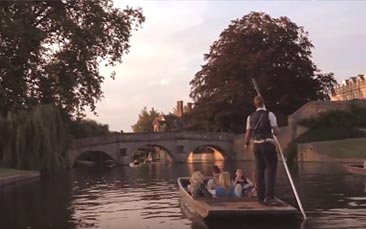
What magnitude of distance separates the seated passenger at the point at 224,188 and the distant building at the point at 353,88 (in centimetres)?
10592

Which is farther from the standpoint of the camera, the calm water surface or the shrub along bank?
the shrub along bank

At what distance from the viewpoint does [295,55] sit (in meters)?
71.5

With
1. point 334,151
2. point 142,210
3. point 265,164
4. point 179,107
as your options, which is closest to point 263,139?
point 265,164

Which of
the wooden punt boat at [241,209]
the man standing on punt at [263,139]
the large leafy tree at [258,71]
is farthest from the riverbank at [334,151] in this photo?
the man standing on punt at [263,139]

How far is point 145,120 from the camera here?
438 feet

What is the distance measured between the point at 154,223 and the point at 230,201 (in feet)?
5.45

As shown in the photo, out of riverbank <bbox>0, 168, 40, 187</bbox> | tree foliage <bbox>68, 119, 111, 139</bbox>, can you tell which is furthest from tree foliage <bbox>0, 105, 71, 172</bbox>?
tree foliage <bbox>68, 119, 111, 139</bbox>

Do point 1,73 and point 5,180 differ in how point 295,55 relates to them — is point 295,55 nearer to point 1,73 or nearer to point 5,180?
point 5,180

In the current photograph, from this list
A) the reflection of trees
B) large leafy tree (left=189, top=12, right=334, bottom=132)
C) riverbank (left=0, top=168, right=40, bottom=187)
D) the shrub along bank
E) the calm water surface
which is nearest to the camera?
the calm water surface

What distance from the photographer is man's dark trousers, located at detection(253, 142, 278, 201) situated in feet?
41.1

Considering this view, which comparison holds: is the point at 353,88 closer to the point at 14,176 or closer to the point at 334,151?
the point at 334,151

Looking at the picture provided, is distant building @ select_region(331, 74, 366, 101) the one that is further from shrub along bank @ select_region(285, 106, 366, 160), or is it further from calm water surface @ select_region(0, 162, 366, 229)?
calm water surface @ select_region(0, 162, 366, 229)

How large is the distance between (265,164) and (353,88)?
119030 millimetres

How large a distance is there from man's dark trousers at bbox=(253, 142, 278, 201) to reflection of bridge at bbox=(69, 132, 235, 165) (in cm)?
5718
